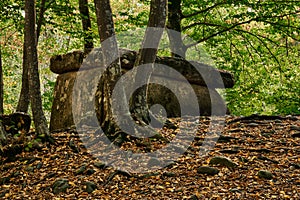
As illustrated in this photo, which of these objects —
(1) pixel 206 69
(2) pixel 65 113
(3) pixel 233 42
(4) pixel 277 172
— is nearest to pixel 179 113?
(1) pixel 206 69

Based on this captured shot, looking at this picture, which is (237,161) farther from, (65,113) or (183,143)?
(65,113)

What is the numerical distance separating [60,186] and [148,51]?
2.55 metres

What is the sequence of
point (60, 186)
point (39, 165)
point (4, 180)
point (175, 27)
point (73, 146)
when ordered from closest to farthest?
point (60, 186) → point (4, 180) → point (39, 165) → point (73, 146) → point (175, 27)

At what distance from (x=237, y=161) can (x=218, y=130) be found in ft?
5.76

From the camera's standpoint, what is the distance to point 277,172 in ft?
16.1

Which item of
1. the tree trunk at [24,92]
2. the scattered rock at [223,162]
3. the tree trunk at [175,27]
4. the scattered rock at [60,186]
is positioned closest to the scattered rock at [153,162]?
the scattered rock at [223,162]

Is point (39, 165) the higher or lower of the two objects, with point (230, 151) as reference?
lower

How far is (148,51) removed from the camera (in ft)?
20.0

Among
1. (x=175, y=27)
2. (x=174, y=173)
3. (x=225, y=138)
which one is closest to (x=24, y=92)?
(x=225, y=138)

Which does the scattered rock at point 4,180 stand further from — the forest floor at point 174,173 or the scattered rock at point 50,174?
the scattered rock at point 50,174

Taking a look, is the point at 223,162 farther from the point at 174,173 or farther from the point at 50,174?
the point at 50,174

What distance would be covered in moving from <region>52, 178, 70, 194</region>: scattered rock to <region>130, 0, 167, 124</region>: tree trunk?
1.68m

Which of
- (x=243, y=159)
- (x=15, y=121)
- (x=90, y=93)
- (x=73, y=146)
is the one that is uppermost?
(x=90, y=93)

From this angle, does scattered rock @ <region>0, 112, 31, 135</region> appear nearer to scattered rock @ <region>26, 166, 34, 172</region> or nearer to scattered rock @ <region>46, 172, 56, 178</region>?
scattered rock @ <region>26, 166, 34, 172</region>
